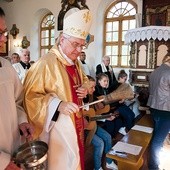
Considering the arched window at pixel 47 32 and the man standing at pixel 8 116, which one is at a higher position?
the arched window at pixel 47 32

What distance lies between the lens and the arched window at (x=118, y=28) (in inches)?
295

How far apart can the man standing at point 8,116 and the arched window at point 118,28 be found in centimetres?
645

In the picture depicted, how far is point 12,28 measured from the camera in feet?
33.8

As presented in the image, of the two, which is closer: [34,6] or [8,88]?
[8,88]

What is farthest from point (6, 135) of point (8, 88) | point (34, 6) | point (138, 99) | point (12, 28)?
point (12, 28)

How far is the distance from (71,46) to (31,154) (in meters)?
0.90

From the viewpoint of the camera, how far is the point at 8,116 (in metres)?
1.35

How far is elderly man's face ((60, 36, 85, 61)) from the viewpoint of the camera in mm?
1811

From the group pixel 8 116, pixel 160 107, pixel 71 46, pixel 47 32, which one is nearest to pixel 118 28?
pixel 47 32

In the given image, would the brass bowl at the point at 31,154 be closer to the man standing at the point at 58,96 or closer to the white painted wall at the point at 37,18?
the man standing at the point at 58,96

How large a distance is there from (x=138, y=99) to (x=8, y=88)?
17.1 feet

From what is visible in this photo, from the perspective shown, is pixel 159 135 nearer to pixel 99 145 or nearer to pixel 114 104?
pixel 114 104

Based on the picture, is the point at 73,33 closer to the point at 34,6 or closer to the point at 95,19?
the point at 95,19

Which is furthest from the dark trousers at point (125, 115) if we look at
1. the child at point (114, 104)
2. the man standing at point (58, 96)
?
the man standing at point (58, 96)
